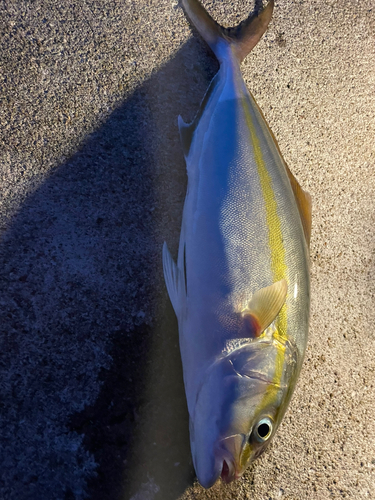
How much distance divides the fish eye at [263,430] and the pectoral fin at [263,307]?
0.31m

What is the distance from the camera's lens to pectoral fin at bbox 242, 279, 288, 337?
51.4 inches

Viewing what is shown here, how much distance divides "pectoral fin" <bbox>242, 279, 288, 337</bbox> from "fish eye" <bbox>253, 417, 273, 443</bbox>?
311 millimetres

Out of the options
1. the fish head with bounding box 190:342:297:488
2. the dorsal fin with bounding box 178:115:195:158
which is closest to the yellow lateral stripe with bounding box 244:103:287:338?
the fish head with bounding box 190:342:297:488

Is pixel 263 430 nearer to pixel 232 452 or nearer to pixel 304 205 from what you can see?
pixel 232 452

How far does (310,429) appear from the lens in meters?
1.79

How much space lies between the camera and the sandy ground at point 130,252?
1495mm

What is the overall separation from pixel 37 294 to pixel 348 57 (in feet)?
7.06

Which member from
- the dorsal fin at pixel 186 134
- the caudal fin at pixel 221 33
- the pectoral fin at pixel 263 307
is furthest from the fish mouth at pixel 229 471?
the caudal fin at pixel 221 33

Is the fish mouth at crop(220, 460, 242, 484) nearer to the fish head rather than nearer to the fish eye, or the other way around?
the fish head

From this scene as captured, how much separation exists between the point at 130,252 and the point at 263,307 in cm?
67

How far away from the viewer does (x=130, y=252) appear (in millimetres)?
1660

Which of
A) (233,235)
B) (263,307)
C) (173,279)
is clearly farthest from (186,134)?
(263,307)

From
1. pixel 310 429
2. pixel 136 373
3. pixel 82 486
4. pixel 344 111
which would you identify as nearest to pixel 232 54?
pixel 344 111

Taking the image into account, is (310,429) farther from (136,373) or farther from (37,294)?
(37,294)
